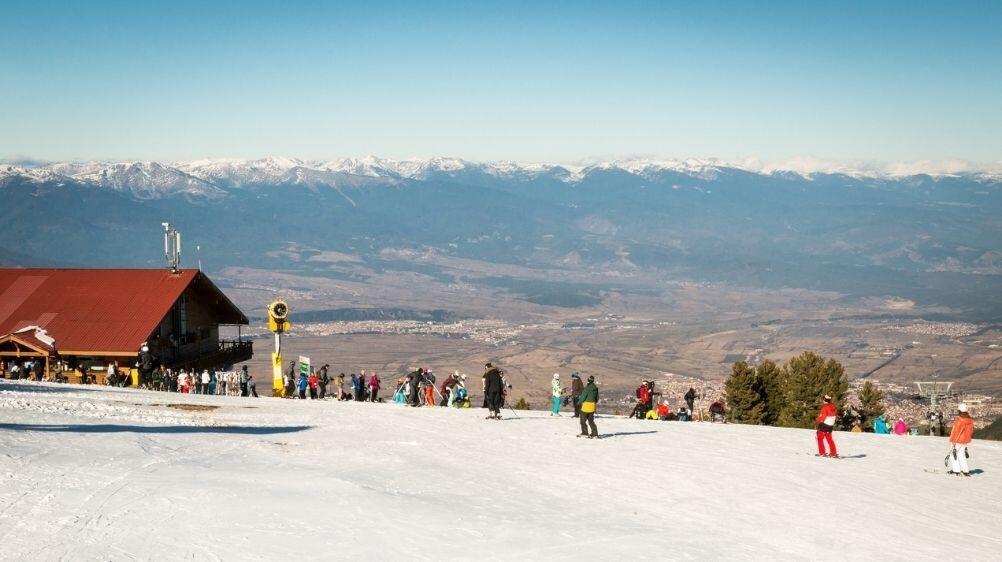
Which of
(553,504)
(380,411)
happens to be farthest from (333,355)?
(553,504)

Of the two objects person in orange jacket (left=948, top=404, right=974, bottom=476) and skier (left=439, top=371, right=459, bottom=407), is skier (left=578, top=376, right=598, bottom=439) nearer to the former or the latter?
person in orange jacket (left=948, top=404, right=974, bottom=476)

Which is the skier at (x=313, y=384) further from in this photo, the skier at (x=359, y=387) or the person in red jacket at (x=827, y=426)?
the person in red jacket at (x=827, y=426)

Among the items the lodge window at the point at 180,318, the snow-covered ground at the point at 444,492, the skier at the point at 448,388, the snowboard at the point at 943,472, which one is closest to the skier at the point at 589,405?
the snow-covered ground at the point at 444,492

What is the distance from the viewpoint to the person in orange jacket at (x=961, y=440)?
884 inches

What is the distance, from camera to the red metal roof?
43375mm

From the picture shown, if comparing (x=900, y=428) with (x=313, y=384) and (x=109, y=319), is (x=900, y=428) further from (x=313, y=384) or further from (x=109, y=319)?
(x=109, y=319)

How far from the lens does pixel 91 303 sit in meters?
46.5

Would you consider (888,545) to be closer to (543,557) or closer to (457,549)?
(543,557)

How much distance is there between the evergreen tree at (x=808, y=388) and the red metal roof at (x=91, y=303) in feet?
93.0

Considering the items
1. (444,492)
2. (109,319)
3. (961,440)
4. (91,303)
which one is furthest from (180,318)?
(961,440)

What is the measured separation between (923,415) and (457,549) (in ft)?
327

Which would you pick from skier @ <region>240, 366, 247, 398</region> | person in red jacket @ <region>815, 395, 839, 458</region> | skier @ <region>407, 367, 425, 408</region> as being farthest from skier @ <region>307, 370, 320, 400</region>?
person in red jacket @ <region>815, 395, 839, 458</region>

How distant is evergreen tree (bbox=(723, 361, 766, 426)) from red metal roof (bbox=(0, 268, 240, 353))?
25.7 m

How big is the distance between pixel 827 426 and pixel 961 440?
297 centimetres
